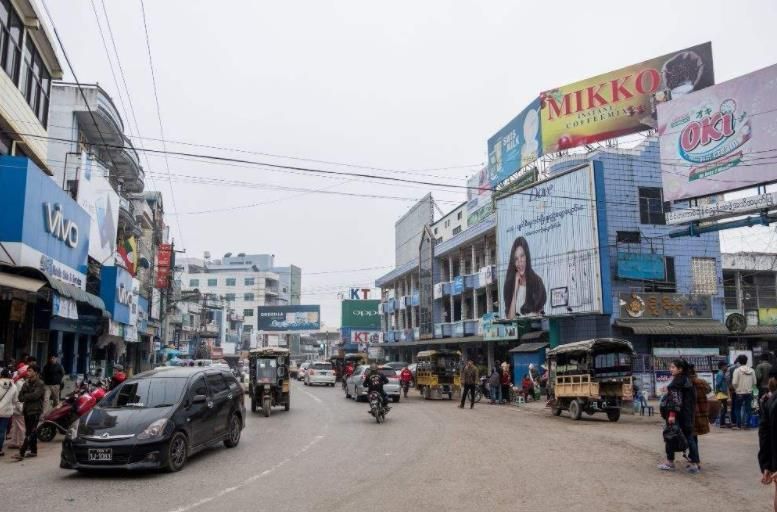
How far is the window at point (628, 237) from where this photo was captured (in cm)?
2990

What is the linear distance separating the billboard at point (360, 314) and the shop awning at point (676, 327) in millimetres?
52452

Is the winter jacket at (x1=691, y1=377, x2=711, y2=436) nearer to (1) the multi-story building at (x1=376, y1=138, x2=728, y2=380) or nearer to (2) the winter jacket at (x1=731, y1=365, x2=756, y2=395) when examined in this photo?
(2) the winter jacket at (x1=731, y1=365, x2=756, y2=395)

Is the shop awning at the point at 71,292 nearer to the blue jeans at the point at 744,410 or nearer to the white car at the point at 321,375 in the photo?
the blue jeans at the point at 744,410

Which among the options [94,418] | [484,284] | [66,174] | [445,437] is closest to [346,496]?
[94,418]

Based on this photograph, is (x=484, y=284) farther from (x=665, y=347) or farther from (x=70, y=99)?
(x=70, y=99)

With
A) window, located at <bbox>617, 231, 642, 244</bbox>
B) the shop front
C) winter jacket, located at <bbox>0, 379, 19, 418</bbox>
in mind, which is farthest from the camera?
window, located at <bbox>617, 231, 642, 244</bbox>

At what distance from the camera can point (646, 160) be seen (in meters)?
31.2

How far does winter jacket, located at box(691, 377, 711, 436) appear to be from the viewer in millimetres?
10180

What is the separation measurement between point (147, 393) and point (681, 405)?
8790 millimetres

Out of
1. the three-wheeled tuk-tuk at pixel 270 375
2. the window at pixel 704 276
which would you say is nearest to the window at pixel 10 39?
the three-wheeled tuk-tuk at pixel 270 375

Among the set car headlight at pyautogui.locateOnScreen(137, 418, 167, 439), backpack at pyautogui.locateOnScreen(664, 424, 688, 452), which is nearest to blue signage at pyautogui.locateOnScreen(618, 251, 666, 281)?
backpack at pyautogui.locateOnScreen(664, 424, 688, 452)

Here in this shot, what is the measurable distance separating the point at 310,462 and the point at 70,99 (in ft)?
77.8

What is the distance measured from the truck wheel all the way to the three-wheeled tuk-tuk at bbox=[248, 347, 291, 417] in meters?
9.33

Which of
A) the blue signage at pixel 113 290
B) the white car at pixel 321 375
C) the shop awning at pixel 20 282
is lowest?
the white car at pixel 321 375
